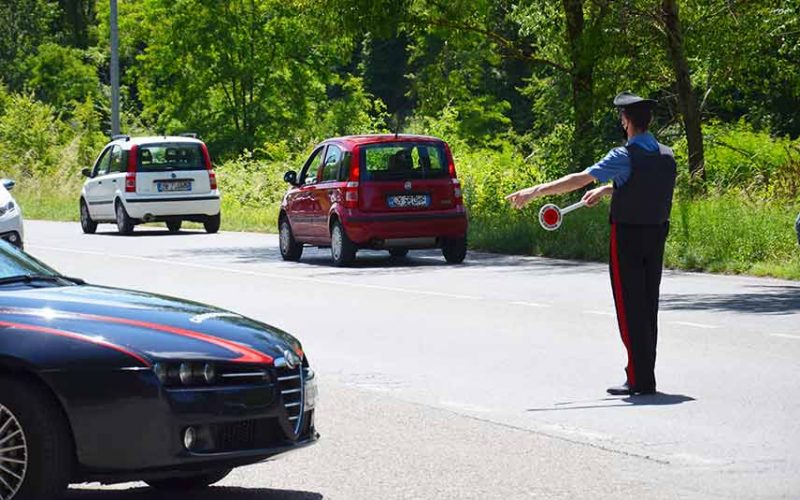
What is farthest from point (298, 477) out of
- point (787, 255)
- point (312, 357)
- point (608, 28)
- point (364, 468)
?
point (608, 28)

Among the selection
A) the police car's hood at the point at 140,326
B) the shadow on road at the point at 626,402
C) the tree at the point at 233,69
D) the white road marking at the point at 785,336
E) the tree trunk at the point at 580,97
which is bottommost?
the shadow on road at the point at 626,402

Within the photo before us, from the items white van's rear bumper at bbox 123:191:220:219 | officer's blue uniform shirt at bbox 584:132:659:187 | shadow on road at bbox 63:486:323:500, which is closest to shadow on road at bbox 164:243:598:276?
white van's rear bumper at bbox 123:191:220:219

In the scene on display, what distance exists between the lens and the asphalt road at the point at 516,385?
805 cm

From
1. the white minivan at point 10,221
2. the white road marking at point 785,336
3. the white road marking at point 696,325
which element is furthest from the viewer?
the white minivan at point 10,221

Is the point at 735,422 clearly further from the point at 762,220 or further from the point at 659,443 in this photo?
the point at 762,220

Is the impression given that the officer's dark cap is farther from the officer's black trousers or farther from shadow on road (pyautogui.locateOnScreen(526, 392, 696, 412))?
shadow on road (pyautogui.locateOnScreen(526, 392, 696, 412))

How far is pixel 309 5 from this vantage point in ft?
98.4

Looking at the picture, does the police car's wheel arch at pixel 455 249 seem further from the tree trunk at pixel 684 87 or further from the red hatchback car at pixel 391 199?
the tree trunk at pixel 684 87

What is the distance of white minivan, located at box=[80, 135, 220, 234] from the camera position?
3344 cm

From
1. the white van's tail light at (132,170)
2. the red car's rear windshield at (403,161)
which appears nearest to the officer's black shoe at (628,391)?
the red car's rear windshield at (403,161)

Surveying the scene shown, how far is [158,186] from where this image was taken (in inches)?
1320

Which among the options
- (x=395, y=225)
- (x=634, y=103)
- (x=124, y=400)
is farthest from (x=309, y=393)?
(x=395, y=225)

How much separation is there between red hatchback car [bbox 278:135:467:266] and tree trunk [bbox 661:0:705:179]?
555 cm

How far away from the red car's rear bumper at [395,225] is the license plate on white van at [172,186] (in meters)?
10.7
